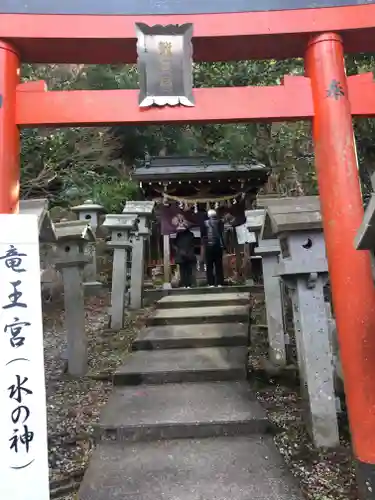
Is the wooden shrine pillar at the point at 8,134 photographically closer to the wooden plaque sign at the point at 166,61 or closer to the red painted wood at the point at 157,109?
the red painted wood at the point at 157,109

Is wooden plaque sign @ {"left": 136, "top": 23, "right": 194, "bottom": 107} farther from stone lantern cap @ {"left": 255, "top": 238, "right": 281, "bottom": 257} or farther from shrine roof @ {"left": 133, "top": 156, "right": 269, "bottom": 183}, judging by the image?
shrine roof @ {"left": 133, "top": 156, "right": 269, "bottom": 183}

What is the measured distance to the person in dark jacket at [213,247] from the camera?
10.5 m

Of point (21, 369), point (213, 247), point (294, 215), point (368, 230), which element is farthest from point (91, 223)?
point (368, 230)

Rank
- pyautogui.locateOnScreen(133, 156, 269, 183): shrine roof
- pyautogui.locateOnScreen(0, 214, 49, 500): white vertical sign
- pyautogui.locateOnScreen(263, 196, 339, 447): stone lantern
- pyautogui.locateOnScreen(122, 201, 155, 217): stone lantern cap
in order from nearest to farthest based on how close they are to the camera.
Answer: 1. pyautogui.locateOnScreen(0, 214, 49, 500): white vertical sign
2. pyautogui.locateOnScreen(263, 196, 339, 447): stone lantern
3. pyautogui.locateOnScreen(122, 201, 155, 217): stone lantern cap
4. pyautogui.locateOnScreen(133, 156, 269, 183): shrine roof

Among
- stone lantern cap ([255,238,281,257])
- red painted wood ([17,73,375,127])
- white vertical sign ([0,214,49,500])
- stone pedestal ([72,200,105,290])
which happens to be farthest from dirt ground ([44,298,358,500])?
stone pedestal ([72,200,105,290])

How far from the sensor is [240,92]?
3.67m

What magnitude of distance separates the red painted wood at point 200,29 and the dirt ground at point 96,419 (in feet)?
11.5

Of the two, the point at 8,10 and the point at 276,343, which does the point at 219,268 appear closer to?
the point at 276,343

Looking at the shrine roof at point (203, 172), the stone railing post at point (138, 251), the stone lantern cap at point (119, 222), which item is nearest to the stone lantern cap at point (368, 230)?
the stone lantern cap at point (119, 222)

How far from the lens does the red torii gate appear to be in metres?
3.48

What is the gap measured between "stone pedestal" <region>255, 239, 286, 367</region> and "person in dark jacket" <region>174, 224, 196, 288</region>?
4911 mm

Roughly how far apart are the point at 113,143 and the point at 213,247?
17.3ft

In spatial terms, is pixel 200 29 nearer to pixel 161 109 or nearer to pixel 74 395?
pixel 161 109

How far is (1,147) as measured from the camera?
3387 mm
